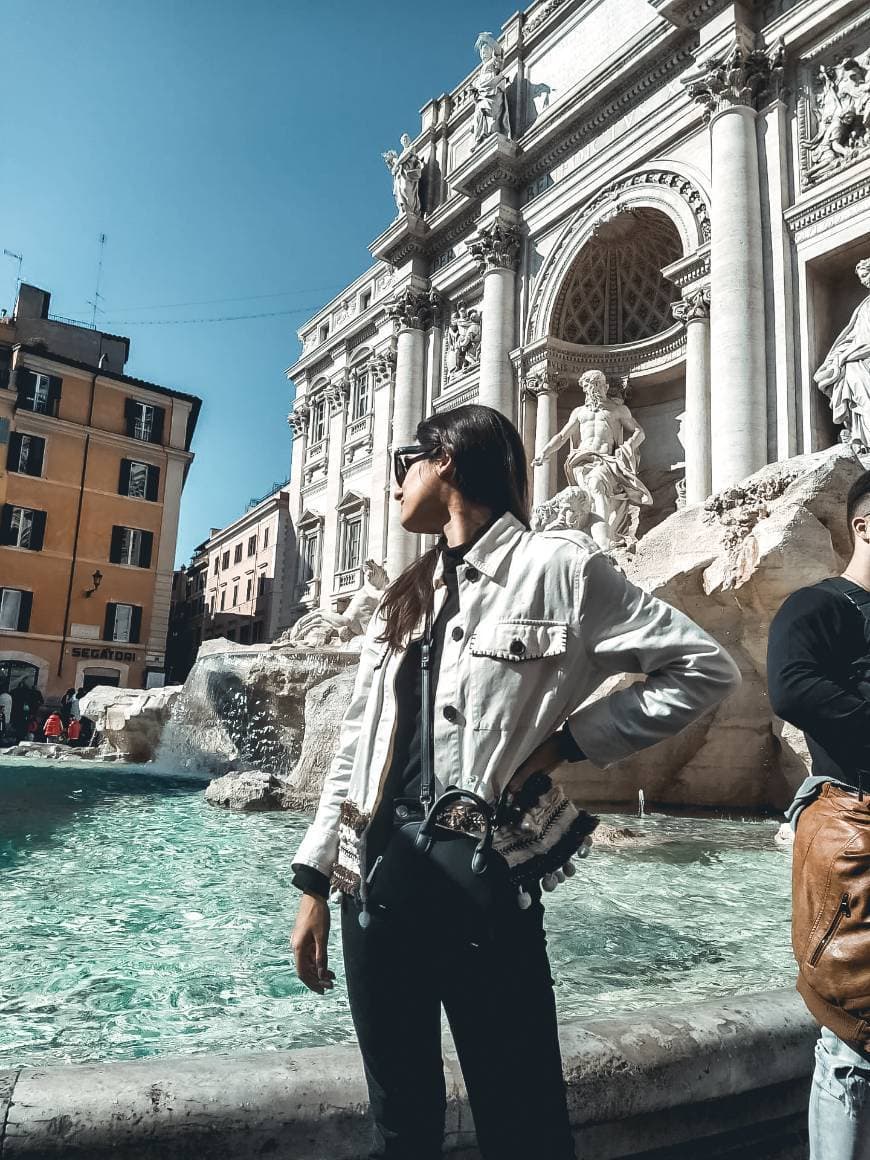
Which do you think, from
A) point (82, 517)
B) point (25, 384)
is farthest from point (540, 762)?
point (25, 384)

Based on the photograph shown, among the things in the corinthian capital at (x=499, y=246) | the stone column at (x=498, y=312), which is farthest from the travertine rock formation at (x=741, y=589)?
the corinthian capital at (x=499, y=246)

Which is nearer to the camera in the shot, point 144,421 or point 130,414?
point 130,414

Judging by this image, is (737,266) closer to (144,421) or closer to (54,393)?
(144,421)

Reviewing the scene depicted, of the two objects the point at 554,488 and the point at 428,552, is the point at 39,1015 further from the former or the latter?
the point at 554,488

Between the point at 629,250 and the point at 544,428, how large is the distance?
4166mm

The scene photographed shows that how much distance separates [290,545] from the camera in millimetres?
31844

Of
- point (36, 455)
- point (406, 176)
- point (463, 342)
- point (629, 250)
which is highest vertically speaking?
point (406, 176)

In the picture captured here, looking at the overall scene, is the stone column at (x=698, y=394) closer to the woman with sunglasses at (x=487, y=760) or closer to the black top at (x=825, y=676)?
the black top at (x=825, y=676)

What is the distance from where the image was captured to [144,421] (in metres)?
28.4

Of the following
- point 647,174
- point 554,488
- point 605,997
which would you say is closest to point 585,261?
point 647,174

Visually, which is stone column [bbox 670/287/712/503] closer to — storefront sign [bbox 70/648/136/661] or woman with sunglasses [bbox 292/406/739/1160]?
woman with sunglasses [bbox 292/406/739/1160]

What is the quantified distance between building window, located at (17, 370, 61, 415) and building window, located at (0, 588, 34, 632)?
5801mm

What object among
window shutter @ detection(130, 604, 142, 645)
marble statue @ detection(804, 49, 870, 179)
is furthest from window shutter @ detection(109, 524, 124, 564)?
marble statue @ detection(804, 49, 870, 179)

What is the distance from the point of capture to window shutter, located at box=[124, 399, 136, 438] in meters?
28.0
